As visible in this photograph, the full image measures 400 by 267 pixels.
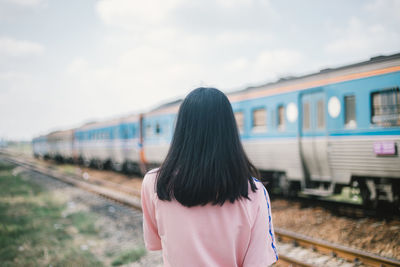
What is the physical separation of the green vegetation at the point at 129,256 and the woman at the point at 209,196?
410cm

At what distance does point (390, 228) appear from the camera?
600 centimetres

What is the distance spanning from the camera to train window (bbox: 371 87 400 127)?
6239 millimetres

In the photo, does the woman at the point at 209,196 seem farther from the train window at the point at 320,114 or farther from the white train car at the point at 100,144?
the white train car at the point at 100,144

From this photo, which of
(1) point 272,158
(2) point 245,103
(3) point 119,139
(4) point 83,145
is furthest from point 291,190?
(4) point 83,145

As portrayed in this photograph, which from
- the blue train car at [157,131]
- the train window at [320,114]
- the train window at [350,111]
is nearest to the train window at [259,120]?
the train window at [320,114]

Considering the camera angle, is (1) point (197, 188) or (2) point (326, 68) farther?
(2) point (326, 68)

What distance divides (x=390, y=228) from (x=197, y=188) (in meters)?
6.08

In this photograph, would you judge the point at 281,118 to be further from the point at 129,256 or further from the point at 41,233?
the point at 41,233

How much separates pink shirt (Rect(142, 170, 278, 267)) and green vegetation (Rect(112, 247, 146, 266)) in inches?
162

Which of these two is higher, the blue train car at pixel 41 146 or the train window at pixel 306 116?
the train window at pixel 306 116

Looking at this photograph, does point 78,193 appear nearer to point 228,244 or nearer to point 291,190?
point 291,190

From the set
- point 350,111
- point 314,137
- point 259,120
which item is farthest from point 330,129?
point 259,120

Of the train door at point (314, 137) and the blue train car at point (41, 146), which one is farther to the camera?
the blue train car at point (41, 146)

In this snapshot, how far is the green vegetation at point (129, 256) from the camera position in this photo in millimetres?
5164
